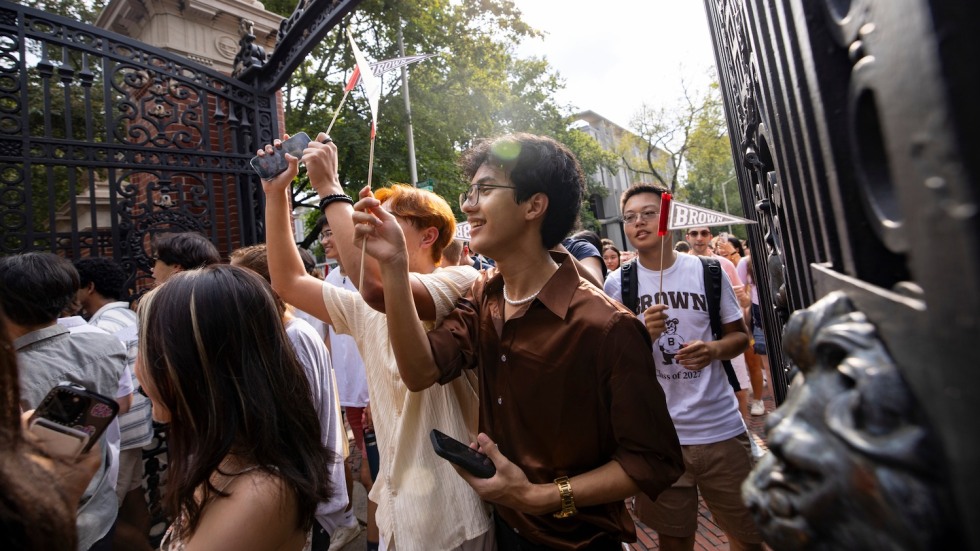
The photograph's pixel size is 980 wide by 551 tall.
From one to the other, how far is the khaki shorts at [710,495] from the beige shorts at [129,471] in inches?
122

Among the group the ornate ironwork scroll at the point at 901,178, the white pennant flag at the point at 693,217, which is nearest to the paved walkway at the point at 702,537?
the white pennant flag at the point at 693,217

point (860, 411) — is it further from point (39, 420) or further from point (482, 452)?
point (39, 420)

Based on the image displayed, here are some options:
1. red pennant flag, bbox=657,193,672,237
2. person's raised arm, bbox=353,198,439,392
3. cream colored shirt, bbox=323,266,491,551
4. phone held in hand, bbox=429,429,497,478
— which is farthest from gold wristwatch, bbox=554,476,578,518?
red pennant flag, bbox=657,193,672,237

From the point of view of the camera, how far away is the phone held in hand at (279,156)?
2.22 m

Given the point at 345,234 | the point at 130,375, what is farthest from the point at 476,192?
the point at 130,375

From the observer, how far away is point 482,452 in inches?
60.4

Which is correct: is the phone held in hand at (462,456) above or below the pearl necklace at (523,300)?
below

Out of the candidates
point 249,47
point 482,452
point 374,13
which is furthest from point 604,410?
point 374,13

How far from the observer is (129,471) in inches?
128

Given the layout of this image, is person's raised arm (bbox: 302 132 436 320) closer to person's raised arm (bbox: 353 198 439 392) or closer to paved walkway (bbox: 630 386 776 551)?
person's raised arm (bbox: 353 198 439 392)

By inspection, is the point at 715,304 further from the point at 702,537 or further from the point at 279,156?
the point at 279,156

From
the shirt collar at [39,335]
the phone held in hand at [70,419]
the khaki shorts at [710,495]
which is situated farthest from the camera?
the khaki shorts at [710,495]

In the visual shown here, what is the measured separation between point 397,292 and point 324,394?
1410 mm

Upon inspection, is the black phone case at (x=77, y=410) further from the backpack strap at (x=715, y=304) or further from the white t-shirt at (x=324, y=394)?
the backpack strap at (x=715, y=304)
